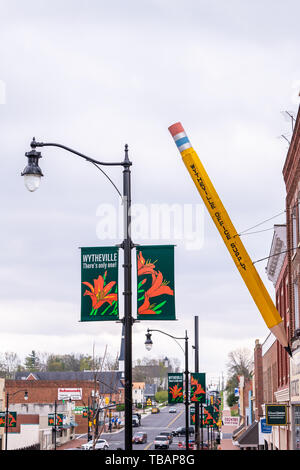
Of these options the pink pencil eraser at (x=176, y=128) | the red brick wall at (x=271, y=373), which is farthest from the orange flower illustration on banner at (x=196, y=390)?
the pink pencil eraser at (x=176, y=128)

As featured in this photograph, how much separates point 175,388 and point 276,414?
8.69 meters

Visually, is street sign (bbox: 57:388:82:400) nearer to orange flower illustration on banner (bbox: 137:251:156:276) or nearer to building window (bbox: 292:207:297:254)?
building window (bbox: 292:207:297:254)

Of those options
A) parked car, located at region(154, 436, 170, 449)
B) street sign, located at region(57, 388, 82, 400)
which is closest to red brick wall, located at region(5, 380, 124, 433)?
street sign, located at region(57, 388, 82, 400)

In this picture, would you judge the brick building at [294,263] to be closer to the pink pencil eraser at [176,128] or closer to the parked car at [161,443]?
the pink pencil eraser at [176,128]

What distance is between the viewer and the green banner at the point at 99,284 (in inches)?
514

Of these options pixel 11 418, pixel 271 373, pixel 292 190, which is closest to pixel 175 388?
pixel 271 373

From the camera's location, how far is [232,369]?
18412 cm

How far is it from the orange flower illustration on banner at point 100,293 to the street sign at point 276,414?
61.3 ft

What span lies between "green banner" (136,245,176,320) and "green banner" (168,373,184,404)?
81.0ft

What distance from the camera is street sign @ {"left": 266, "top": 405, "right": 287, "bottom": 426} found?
29.6m

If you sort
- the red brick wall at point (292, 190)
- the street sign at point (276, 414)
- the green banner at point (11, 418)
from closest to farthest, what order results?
the red brick wall at point (292, 190), the street sign at point (276, 414), the green banner at point (11, 418)

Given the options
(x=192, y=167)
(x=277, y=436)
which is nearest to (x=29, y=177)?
(x=192, y=167)
